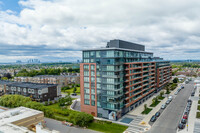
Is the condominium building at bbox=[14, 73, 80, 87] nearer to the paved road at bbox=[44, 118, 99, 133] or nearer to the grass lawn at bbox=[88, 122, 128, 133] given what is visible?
the paved road at bbox=[44, 118, 99, 133]

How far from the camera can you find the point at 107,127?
44562 mm

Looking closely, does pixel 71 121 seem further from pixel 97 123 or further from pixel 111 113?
pixel 111 113

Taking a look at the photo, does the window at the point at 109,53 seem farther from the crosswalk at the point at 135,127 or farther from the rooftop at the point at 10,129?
the rooftop at the point at 10,129

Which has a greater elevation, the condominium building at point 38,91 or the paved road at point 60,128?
the condominium building at point 38,91

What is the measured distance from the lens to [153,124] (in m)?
46.3

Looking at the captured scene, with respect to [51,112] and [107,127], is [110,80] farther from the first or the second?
[51,112]

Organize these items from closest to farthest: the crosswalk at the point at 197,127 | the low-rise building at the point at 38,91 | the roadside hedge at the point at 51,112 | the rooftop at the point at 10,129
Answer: the rooftop at the point at 10,129, the crosswalk at the point at 197,127, the roadside hedge at the point at 51,112, the low-rise building at the point at 38,91

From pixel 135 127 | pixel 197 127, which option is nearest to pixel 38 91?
pixel 135 127

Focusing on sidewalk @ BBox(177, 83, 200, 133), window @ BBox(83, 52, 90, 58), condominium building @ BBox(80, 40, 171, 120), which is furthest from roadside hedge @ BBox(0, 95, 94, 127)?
sidewalk @ BBox(177, 83, 200, 133)

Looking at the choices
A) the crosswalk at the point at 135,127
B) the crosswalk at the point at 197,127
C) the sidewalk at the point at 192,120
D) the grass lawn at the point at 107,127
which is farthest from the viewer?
the grass lawn at the point at 107,127

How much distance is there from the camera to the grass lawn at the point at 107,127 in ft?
140

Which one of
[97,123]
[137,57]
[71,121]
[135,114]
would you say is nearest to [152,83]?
[137,57]

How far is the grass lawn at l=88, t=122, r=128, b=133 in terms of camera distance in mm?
42778

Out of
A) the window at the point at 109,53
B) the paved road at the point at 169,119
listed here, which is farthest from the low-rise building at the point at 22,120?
the paved road at the point at 169,119
